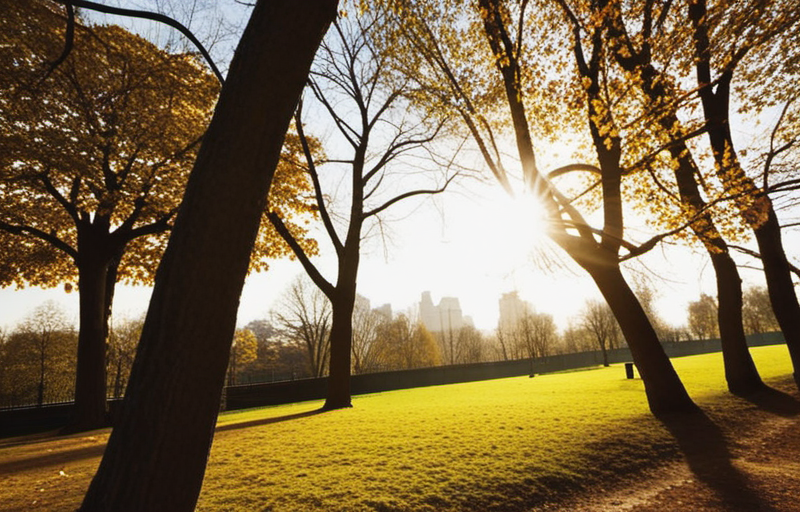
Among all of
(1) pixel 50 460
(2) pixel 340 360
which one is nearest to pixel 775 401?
(2) pixel 340 360

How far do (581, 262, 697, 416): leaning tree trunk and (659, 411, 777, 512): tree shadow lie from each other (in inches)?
11.8

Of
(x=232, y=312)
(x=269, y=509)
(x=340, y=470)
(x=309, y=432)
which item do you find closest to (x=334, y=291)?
(x=309, y=432)

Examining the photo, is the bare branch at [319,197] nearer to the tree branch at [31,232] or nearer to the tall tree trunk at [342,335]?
the tall tree trunk at [342,335]

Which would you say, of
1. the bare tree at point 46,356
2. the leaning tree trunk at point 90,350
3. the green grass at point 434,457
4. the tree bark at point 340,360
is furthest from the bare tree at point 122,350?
the green grass at point 434,457

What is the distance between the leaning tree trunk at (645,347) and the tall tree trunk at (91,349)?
1499 cm

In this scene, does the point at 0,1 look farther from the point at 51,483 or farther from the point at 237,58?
the point at 237,58

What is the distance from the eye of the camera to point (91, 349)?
11773mm

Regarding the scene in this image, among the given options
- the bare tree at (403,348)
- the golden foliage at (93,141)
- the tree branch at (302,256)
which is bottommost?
the bare tree at (403,348)

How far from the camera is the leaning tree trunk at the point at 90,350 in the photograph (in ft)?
38.4

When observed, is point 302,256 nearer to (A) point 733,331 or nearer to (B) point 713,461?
(B) point 713,461

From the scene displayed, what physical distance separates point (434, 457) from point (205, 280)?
4.45 meters

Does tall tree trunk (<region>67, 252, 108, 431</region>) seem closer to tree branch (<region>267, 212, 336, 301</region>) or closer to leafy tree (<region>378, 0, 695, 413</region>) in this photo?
tree branch (<region>267, 212, 336, 301</region>)

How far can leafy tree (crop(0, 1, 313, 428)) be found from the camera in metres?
9.34

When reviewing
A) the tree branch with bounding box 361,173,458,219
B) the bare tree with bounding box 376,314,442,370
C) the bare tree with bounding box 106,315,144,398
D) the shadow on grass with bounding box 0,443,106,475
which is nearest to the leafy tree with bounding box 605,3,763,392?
the tree branch with bounding box 361,173,458,219
